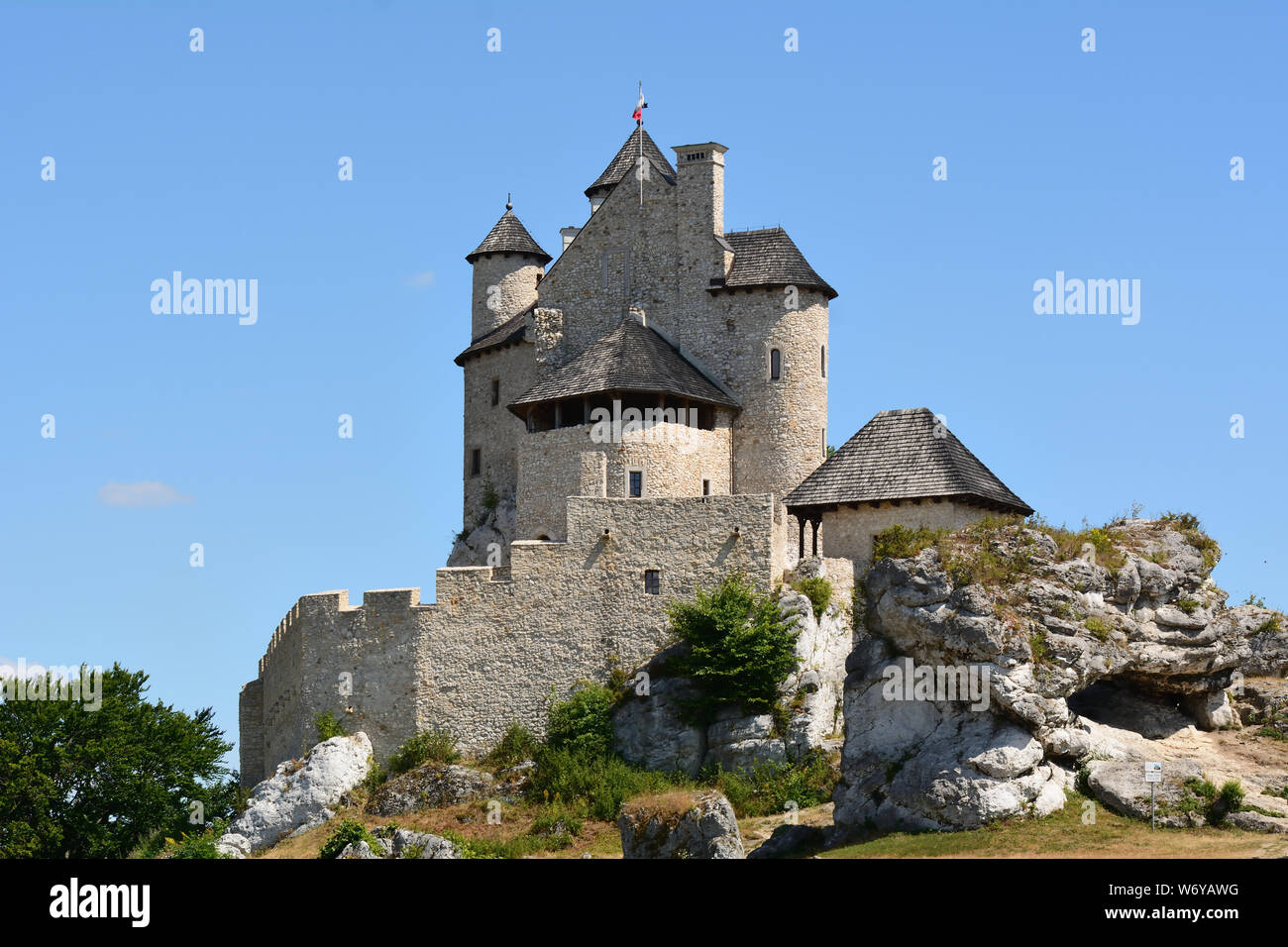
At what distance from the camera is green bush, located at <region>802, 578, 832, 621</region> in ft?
168

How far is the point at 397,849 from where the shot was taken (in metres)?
45.9

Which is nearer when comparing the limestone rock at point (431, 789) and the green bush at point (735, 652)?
the green bush at point (735, 652)

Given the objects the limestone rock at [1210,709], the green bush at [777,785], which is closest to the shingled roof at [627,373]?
the green bush at [777,785]

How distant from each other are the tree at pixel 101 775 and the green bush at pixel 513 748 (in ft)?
51.2

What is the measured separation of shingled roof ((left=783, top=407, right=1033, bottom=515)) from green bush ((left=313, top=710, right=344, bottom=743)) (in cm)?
1472

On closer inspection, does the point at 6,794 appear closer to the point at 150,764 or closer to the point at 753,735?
the point at 150,764

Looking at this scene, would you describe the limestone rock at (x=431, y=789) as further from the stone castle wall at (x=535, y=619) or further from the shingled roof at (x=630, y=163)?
the shingled roof at (x=630, y=163)

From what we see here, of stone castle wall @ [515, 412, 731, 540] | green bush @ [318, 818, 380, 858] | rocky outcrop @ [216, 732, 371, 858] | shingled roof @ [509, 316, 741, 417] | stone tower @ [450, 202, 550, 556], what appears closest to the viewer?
green bush @ [318, 818, 380, 858]

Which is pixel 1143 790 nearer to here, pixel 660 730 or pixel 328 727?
pixel 660 730

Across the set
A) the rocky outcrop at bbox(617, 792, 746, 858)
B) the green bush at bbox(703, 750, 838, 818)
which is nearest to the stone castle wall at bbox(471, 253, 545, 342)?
the green bush at bbox(703, 750, 838, 818)

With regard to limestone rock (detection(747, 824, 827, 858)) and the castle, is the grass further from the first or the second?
the castle

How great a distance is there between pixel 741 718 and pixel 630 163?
26.9m

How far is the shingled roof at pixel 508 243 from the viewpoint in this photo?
2795 inches

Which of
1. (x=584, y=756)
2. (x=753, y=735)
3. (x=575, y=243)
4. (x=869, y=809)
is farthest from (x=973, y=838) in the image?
(x=575, y=243)
